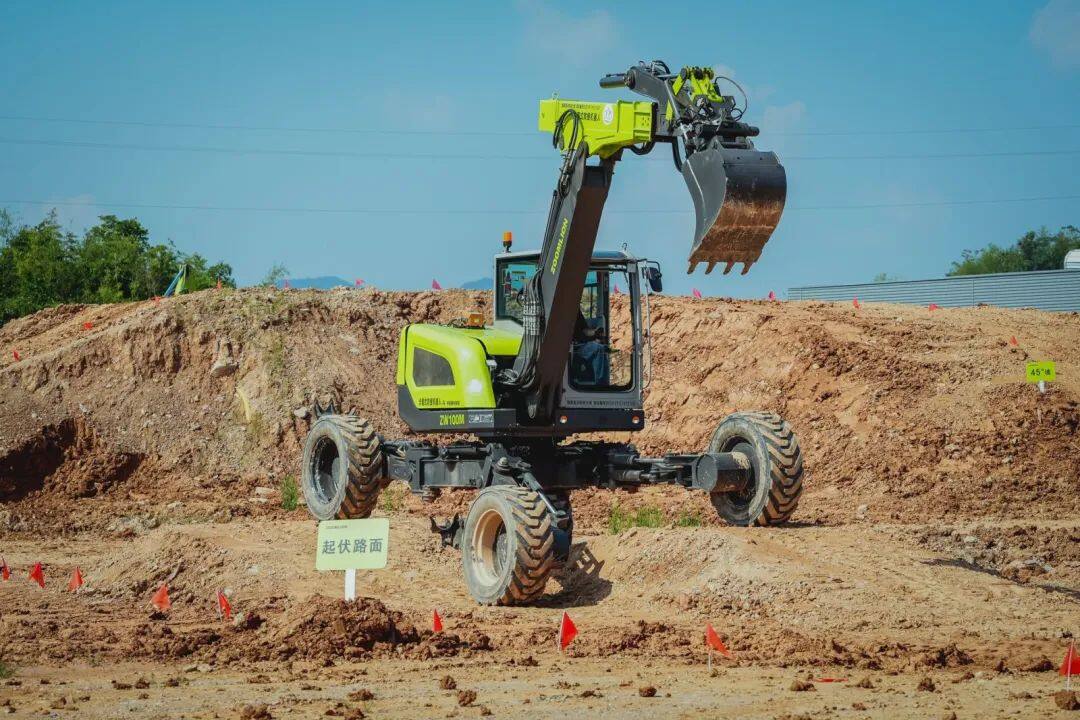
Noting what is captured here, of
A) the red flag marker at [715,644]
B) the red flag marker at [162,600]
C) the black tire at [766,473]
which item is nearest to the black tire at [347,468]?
the red flag marker at [162,600]

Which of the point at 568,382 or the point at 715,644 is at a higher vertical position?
the point at 568,382

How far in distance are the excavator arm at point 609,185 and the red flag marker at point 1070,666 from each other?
13.3ft

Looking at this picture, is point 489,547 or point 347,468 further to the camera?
point 347,468

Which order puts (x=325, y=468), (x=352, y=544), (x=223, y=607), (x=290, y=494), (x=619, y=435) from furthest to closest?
(x=619, y=435), (x=290, y=494), (x=325, y=468), (x=223, y=607), (x=352, y=544)

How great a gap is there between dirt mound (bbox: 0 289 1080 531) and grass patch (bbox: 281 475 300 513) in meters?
0.37

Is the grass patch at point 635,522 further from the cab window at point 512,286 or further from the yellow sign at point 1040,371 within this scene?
the yellow sign at point 1040,371

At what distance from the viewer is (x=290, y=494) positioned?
21.2m

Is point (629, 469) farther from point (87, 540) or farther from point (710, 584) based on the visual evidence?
point (87, 540)

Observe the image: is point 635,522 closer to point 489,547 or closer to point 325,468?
point 325,468

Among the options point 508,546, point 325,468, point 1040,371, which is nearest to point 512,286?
point 508,546

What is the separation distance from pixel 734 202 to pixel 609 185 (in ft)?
6.74

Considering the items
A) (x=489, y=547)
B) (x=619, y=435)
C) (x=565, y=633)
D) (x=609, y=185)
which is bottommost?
(x=565, y=633)

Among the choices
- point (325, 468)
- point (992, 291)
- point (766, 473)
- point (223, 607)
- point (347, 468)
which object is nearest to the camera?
point (223, 607)

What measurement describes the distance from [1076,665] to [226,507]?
1545 cm
